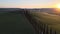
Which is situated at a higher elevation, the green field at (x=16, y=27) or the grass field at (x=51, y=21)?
the grass field at (x=51, y=21)

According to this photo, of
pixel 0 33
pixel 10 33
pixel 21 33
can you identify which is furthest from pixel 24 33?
pixel 0 33

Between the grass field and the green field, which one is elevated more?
the grass field

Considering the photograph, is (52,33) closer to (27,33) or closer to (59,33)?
(59,33)

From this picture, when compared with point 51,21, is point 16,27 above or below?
below

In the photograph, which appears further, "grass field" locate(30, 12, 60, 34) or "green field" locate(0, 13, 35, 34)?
"green field" locate(0, 13, 35, 34)

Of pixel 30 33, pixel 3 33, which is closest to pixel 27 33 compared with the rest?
pixel 30 33

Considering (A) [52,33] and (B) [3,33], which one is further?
(B) [3,33]

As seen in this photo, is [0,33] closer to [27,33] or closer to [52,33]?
[27,33]

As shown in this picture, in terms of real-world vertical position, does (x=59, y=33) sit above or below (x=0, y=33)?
above

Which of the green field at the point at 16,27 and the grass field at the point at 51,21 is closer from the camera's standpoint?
the grass field at the point at 51,21

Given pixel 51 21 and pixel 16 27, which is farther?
pixel 16 27
